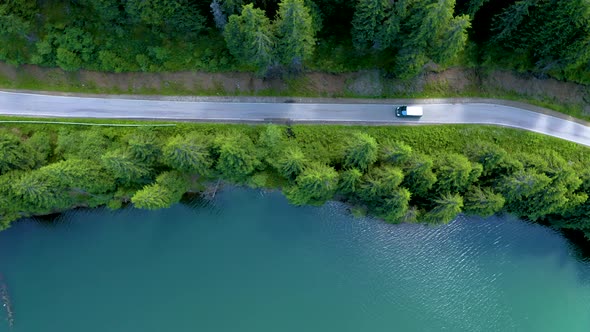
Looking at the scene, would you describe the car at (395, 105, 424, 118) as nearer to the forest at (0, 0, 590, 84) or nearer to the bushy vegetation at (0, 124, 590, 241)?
the bushy vegetation at (0, 124, 590, 241)

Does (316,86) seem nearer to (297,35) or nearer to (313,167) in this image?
(297,35)

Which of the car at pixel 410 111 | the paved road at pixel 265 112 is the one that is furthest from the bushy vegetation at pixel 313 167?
the car at pixel 410 111

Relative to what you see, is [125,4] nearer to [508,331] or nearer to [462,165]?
[462,165]

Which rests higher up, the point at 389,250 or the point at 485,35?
the point at 485,35

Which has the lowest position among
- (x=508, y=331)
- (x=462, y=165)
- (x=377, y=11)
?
(x=508, y=331)

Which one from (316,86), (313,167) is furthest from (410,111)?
(313,167)

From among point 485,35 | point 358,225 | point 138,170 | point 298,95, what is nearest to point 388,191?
point 358,225

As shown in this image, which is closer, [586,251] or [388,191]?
[388,191]
